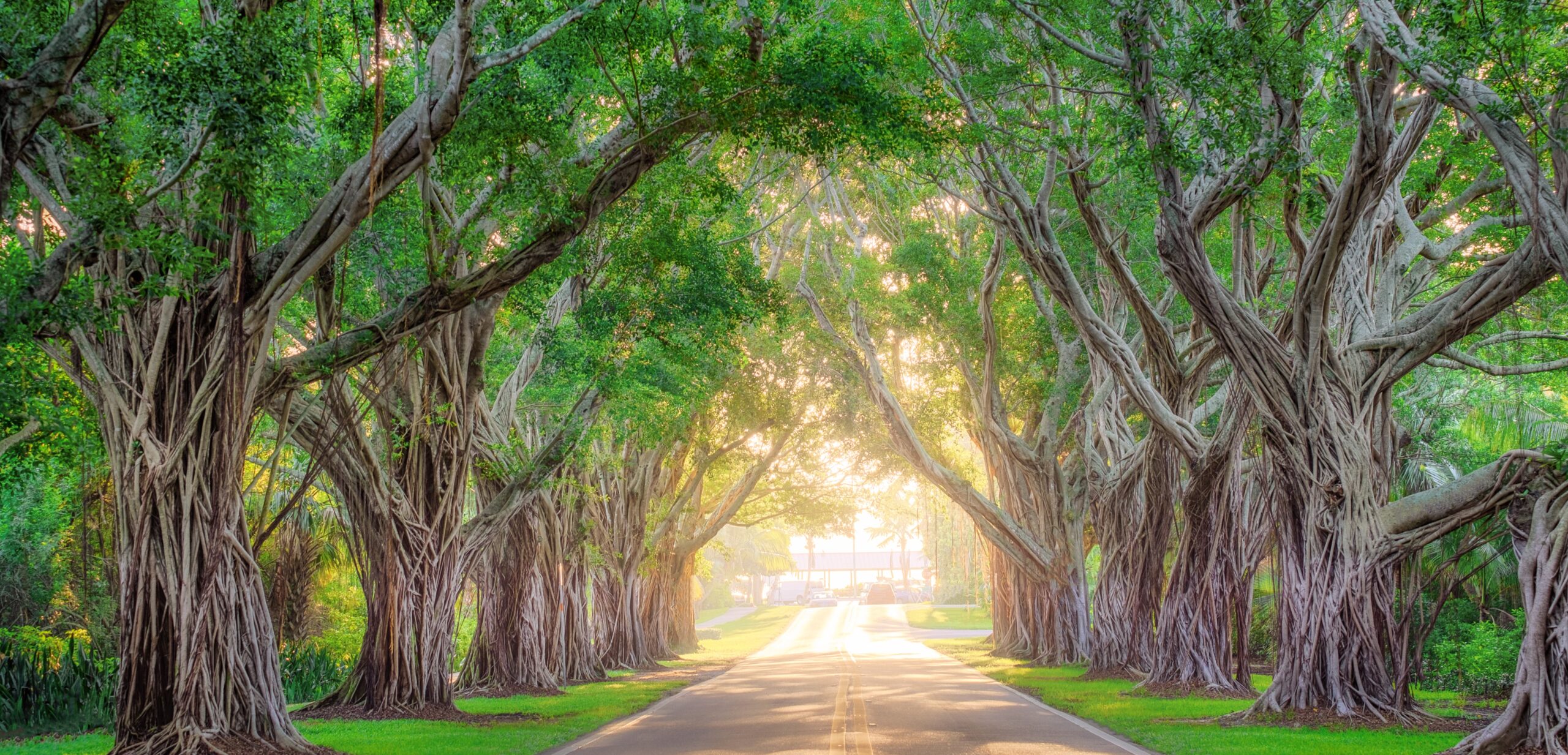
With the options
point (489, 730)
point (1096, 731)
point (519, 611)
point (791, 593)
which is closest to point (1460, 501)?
point (1096, 731)

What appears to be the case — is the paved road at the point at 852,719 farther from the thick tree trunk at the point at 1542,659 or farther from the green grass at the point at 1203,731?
the thick tree trunk at the point at 1542,659

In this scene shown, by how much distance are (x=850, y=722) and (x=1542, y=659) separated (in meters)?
6.51

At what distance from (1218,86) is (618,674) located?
1934 cm

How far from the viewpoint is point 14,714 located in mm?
13203

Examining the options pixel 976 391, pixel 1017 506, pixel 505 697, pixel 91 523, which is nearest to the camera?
pixel 505 697

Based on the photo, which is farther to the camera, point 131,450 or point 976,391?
point 976,391

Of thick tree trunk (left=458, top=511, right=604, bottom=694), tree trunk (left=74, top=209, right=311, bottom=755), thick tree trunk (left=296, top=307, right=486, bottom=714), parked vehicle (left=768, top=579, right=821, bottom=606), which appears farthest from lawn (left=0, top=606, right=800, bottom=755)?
parked vehicle (left=768, top=579, right=821, bottom=606)

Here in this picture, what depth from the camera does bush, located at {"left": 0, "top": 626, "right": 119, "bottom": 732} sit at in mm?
13242

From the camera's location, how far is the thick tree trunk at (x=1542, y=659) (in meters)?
8.58

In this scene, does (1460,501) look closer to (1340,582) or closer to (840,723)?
(1340,582)

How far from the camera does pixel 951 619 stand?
61.4 meters

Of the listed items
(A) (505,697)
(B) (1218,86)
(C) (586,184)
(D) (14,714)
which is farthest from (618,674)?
(B) (1218,86)

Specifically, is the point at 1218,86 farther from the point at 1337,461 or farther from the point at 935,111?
the point at 1337,461

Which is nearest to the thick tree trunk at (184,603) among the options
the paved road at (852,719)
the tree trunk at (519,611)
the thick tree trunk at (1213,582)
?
the paved road at (852,719)
